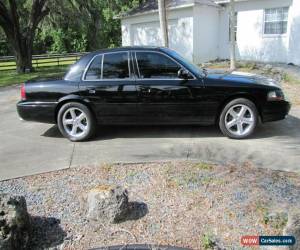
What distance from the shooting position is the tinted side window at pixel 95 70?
718 cm

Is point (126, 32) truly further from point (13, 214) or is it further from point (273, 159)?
point (13, 214)

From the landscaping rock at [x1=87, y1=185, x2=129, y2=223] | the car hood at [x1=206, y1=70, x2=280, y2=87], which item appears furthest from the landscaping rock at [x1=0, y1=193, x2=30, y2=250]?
the car hood at [x1=206, y1=70, x2=280, y2=87]

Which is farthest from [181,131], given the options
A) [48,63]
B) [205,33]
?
[48,63]

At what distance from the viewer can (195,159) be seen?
236 inches

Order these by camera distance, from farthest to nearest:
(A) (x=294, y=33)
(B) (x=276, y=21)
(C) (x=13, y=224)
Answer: (B) (x=276, y=21), (A) (x=294, y=33), (C) (x=13, y=224)

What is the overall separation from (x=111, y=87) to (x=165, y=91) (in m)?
0.95

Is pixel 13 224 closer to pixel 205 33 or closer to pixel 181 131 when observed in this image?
pixel 181 131

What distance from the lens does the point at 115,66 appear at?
Answer: 23.6 feet

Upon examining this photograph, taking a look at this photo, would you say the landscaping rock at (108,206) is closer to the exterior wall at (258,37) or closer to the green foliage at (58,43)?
the exterior wall at (258,37)

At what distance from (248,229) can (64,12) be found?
77.8ft

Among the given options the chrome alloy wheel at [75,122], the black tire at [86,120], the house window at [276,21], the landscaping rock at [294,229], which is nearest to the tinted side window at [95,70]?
the black tire at [86,120]

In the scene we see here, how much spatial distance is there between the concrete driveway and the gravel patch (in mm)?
398

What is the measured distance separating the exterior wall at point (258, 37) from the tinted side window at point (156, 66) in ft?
39.6

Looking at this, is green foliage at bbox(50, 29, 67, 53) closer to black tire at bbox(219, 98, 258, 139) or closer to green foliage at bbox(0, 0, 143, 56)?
green foliage at bbox(0, 0, 143, 56)
